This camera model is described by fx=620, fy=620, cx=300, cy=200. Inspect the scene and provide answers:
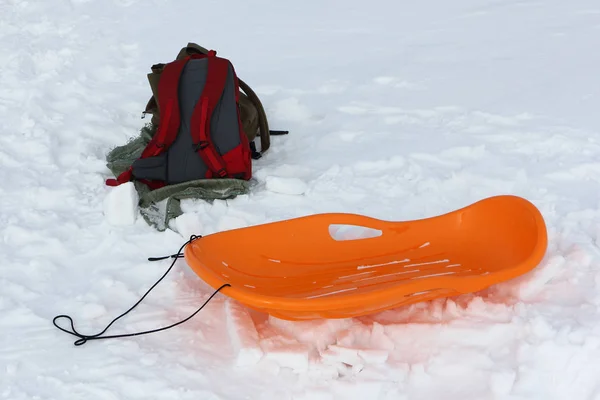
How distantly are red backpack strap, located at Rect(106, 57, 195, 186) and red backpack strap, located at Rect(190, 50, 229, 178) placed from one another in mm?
77

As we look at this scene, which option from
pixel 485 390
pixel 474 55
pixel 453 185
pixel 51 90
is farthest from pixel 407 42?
pixel 485 390

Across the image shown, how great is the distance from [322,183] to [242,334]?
856mm

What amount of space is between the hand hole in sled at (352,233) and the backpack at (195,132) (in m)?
0.48

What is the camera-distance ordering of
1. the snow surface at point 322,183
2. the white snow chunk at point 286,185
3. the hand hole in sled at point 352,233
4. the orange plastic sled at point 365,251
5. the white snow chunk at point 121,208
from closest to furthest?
the snow surface at point 322,183 → the orange plastic sled at point 365,251 → the hand hole in sled at point 352,233 → the white snow chunk at point 121,208 → the white snow chunk at point 286,185

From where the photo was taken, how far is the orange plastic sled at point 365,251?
5.88 ft

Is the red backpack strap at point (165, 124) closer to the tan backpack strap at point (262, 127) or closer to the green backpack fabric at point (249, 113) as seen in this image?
the green backpack fabric at point (249, 113)

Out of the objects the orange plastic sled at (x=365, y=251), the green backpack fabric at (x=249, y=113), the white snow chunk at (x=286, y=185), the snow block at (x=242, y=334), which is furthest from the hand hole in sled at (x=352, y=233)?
the green backpack fabric at (x=249, y=113)

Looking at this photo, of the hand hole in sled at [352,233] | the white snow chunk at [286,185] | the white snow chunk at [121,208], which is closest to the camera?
the hand hole in sled at [352,233]

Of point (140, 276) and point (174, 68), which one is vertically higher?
point (174, 68)

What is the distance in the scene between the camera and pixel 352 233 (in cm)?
206

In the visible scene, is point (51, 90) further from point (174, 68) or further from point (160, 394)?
point (160, 394)

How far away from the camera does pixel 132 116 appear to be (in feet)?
9.58

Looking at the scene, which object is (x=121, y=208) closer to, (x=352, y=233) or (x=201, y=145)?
(x=201, y=145)

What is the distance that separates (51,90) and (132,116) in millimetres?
512
